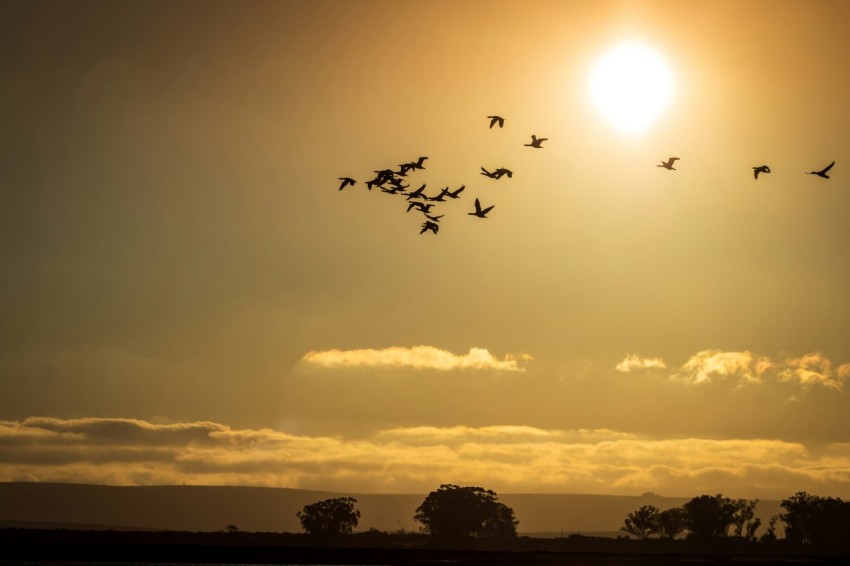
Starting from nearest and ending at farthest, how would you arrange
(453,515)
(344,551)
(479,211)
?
(479,211) → (344,551) → (453,515)

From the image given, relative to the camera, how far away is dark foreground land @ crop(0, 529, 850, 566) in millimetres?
126000

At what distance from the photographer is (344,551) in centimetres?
15650

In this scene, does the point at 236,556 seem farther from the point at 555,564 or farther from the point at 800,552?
the point at 800,552

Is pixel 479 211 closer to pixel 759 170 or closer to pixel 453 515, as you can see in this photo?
pixel 759 170

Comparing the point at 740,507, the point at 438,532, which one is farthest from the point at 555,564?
the point at 740,507

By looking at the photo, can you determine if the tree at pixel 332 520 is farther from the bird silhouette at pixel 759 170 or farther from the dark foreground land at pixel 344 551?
the bird silhouette at pixel 759 170

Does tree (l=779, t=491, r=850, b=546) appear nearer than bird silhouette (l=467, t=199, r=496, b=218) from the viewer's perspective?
No

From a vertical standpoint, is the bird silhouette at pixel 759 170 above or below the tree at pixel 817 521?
above

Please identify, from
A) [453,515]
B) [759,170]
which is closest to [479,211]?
[759,170]

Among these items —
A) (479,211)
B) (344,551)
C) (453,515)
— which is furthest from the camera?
(453,515)

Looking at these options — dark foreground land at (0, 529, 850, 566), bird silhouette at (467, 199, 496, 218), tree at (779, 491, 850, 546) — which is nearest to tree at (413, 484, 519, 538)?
dark foreground land at (0, 529, 850, 566)

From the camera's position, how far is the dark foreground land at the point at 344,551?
126 metres

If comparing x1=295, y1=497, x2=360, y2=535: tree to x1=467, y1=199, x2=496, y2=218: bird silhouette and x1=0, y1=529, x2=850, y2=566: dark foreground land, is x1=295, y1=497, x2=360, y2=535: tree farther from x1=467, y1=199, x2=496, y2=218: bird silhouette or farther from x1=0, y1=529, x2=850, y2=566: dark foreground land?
x1=467, y1=199, x2=496, y2=218: bird silhouette

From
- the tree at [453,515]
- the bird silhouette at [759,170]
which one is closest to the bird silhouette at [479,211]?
the bird silhouette at [759,170]
